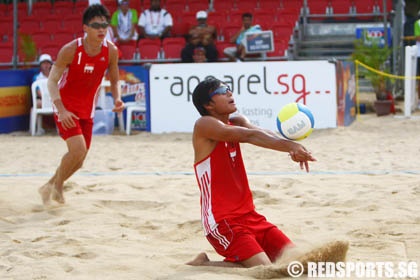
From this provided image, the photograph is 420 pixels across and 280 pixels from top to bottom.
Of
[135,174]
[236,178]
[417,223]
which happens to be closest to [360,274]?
[236,178]

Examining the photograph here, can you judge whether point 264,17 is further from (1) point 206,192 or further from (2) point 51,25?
(1) point 206,192

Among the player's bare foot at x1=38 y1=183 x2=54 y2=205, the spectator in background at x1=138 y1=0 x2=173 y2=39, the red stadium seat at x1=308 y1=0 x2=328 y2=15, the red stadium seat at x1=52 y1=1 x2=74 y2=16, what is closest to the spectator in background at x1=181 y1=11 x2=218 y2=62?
the spectator in background at x1=138 y1=0 x2=173 y2=39

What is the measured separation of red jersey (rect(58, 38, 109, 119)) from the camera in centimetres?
652

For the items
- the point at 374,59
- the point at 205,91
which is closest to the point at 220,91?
the point at 205,91

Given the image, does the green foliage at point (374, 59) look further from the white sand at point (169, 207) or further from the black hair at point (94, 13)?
the black hair at point (94, 13)

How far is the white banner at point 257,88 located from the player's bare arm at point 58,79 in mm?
5451

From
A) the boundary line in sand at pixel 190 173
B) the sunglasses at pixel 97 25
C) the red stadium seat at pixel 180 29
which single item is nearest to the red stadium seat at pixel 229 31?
the red stadium seat at pixel 180 29

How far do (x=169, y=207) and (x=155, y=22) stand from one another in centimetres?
892

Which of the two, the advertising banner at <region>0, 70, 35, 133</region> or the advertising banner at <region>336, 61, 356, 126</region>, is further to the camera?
the advertising banner at <region>0, 70, 35, 133</region>

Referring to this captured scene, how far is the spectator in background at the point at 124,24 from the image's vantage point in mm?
14641

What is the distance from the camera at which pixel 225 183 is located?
4422 millimetres

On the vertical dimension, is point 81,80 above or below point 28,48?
below

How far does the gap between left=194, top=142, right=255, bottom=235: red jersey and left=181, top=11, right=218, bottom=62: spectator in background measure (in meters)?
8.96

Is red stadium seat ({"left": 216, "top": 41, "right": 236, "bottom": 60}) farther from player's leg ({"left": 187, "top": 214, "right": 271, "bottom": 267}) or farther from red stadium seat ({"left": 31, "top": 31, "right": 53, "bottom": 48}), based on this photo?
player's leg ({"left": 187, "top": 214, "right": 271, "bottom": 267})
